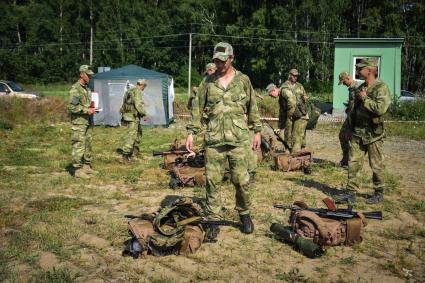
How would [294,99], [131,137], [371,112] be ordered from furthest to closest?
[131,137], [294,99], [371,112]

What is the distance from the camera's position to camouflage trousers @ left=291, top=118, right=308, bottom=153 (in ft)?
31.9

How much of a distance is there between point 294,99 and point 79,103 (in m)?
4.45

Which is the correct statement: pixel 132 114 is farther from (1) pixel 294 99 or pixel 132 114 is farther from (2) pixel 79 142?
(1) pixel 294 99

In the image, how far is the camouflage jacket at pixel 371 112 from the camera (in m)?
6.49

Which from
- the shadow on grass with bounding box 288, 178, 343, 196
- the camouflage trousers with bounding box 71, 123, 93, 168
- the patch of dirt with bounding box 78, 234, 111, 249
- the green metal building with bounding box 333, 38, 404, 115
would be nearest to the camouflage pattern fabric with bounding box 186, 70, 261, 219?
the patch of dirt with bounding box 78, 234, 111, 249

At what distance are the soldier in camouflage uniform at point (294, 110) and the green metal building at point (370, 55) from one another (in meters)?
12.7

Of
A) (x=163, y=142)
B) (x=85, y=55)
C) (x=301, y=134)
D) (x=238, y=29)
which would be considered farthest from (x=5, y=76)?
(x=301, y=134)

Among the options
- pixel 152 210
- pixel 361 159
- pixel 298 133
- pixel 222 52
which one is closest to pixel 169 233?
pixel 152 210

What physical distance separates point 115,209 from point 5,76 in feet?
165

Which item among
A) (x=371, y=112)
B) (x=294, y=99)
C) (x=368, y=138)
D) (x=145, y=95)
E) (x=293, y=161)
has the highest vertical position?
(x=145, y=95)

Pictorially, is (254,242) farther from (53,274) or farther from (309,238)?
(53,274)

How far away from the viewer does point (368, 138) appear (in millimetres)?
6750

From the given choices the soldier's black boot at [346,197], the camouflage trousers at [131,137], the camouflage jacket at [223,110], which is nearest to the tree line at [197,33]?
the camouflage trousers at [131,137]

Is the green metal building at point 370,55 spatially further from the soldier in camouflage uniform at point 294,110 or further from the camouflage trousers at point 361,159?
the camouflage trousers at point 361,159
